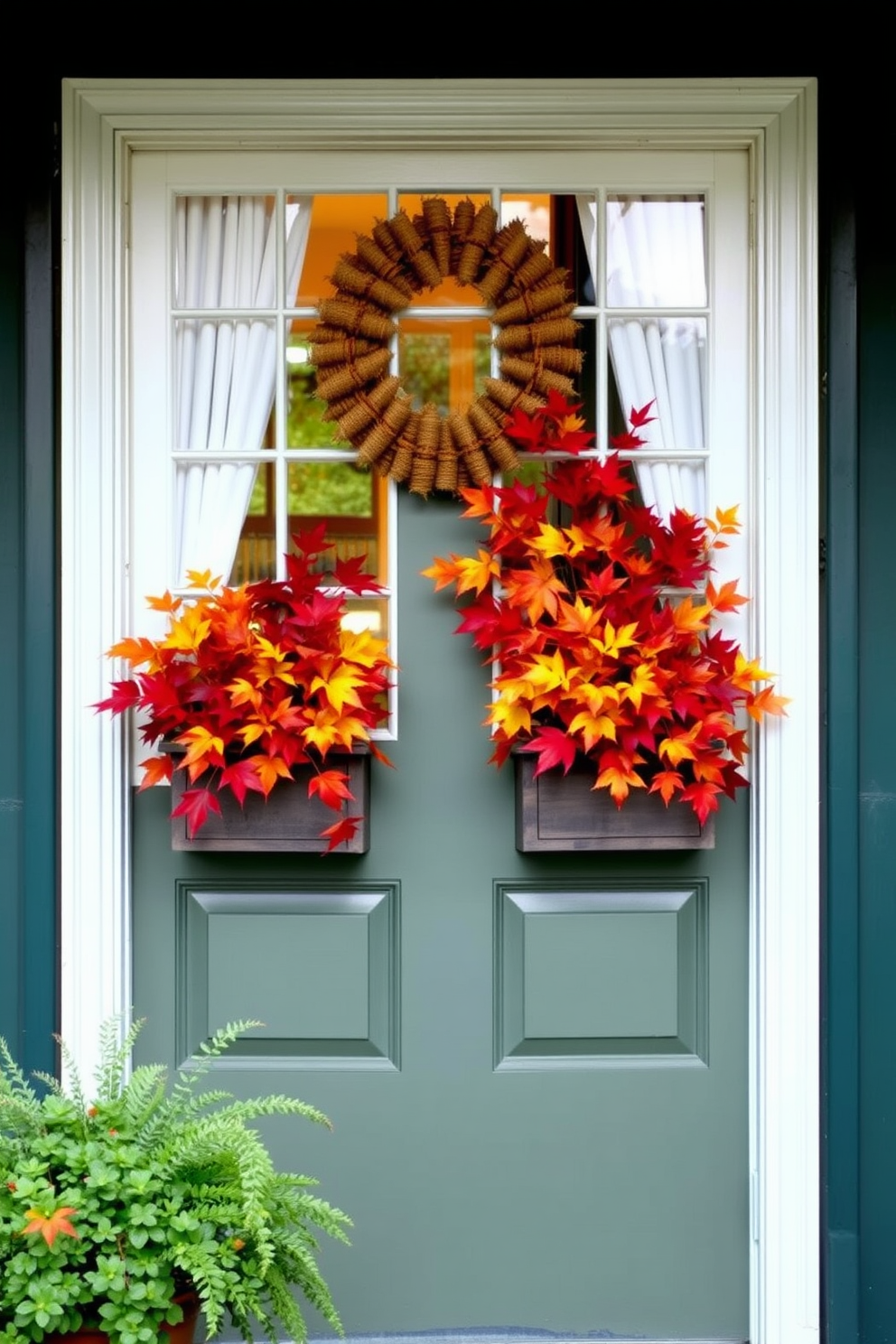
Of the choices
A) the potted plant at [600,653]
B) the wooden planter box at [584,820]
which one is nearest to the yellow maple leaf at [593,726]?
the potted plant at [600,653]

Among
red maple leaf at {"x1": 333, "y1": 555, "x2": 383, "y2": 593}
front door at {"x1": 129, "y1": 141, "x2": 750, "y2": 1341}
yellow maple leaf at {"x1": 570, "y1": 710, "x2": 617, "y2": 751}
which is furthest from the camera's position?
front door at {"x1": 129, "y1": 141, "x2": 750, "y2": 1341}

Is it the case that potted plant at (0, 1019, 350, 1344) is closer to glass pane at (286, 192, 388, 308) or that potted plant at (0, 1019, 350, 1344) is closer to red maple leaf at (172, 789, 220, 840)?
red maple leaf at (172, 789, 220, 840)

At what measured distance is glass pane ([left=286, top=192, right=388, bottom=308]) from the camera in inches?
108

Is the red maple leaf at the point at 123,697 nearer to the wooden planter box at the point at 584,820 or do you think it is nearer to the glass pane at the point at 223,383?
the glass pane at the point at 223,383

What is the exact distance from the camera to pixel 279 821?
2.60 m

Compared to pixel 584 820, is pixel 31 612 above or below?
above

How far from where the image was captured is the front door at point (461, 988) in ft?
8.90

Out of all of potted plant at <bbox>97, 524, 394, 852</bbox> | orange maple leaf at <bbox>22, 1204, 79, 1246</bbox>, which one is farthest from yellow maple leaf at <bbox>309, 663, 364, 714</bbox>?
orange maple leaf at <bbox>22, 1204, 79, 1246</bbox>

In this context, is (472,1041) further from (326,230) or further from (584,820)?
(326,230)

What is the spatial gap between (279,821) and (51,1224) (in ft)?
2.92

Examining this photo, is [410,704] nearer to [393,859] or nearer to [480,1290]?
[393,859]

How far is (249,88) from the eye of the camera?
8.70ft

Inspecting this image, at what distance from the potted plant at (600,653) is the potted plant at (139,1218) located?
33.1 inches

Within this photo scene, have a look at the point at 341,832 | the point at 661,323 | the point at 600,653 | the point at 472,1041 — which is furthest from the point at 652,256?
the point at 472,1041
